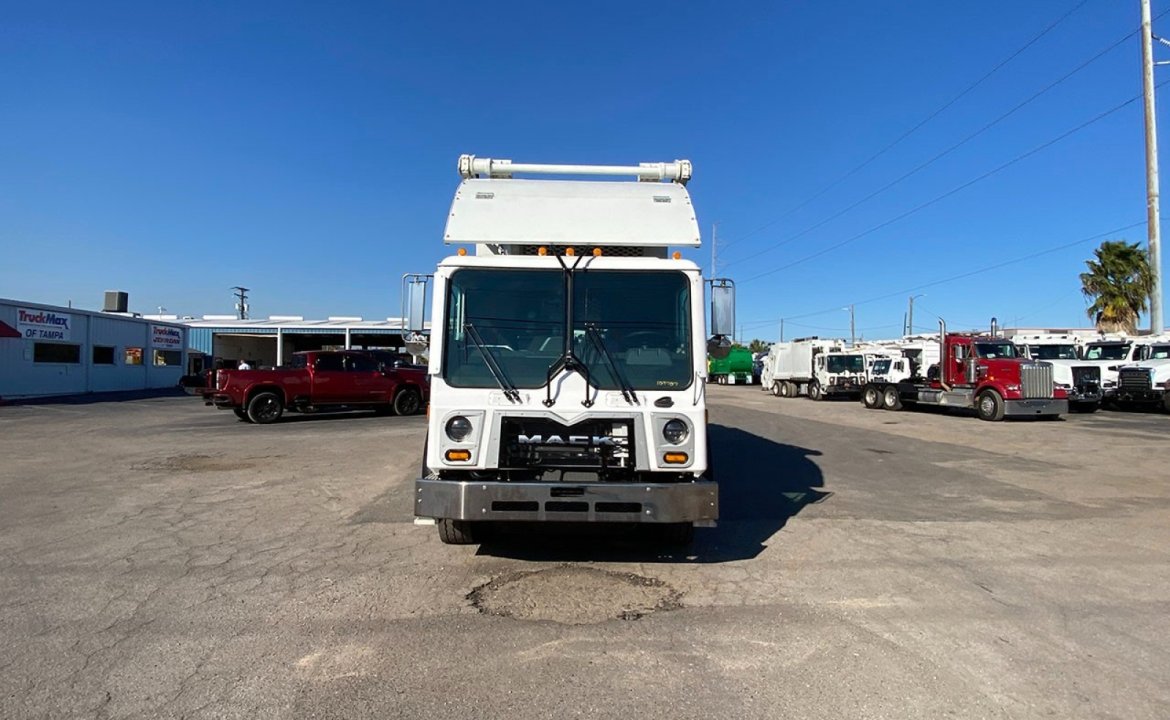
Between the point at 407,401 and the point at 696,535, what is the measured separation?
51.5ft

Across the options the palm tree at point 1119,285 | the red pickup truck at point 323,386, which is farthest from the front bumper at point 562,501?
the palm tree at point 1119,285

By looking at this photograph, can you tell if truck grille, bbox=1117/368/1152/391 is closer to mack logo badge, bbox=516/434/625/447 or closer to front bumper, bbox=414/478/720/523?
front bumper, bbox=414/478/720/523

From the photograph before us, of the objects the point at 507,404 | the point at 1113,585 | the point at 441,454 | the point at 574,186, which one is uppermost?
the point at 574,186

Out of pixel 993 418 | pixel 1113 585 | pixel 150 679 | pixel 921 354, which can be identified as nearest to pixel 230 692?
pixel 150 679

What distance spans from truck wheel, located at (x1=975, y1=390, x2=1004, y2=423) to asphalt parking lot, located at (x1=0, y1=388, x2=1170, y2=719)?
39.2 ft

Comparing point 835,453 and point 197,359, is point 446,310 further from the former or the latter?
point 197,359

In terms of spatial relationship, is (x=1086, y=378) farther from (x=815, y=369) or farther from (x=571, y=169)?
(x=571, y=169)

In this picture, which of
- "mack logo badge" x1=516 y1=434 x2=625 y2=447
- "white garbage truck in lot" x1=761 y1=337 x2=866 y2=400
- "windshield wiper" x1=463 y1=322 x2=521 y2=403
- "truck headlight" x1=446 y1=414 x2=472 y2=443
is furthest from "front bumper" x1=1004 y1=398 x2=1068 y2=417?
"truck headlight" x1=446 y1=414 x2=472 y2=443

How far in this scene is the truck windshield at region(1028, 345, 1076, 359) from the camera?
2652cm

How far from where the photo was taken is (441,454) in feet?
17.0

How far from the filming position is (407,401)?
2098 cm

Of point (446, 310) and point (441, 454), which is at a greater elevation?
point (446, 310)

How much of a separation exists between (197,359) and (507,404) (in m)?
45.4

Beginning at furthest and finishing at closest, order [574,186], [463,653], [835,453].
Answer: [835,453]
[574,186]
[463,653]
